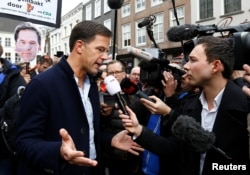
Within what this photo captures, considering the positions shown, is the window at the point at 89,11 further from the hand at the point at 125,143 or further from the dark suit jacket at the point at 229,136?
the dark suit jacket at the point at 229,136

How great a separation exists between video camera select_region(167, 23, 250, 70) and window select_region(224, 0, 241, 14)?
13.0m

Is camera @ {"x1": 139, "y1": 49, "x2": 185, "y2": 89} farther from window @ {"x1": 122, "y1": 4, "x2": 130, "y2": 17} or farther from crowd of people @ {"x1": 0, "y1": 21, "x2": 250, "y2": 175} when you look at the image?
window @ {"x1": 122, "y1": 4, "x2": 130, "y2": 17}

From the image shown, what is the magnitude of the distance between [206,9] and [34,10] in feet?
43.7

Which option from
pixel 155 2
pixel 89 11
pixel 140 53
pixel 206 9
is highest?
pixel 89 11

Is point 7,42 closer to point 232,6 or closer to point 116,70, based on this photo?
point 232,6

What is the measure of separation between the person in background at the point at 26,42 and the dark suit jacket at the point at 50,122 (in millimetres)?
1384

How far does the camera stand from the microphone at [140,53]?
7.30 ft

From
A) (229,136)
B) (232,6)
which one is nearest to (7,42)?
(232,6)

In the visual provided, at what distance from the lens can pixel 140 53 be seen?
2.30 meters

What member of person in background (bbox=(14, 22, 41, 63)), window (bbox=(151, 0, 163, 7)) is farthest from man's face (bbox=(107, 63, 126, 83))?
window (bbox=(151, 0, 163, 7))

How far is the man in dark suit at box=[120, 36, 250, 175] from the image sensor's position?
196 cm

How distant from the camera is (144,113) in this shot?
9.12ft

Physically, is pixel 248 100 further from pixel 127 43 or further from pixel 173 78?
pixel 127 43

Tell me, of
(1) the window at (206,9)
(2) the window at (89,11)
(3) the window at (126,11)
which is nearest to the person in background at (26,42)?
(1) the window at (206,9)
